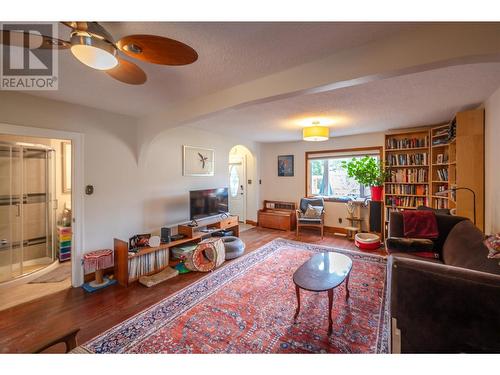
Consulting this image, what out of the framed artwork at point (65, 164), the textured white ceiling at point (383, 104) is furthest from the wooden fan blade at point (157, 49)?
the framed artwork at point (65, 164)

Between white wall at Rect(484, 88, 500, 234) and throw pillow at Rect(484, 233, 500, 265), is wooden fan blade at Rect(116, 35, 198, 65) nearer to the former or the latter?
throw pillow at Rect(484, 233, 500, 265)

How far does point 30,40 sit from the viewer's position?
1103mm

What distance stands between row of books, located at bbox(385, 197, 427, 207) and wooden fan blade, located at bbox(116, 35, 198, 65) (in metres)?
4.53

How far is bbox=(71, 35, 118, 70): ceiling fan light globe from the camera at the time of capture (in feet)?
3.50

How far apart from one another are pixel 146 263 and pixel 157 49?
8.67 feet

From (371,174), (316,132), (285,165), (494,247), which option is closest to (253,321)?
(494,247)

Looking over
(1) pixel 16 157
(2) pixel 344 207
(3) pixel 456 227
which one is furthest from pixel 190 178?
(3) pixel 456 227

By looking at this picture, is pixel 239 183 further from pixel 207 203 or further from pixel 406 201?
pixel 406 201

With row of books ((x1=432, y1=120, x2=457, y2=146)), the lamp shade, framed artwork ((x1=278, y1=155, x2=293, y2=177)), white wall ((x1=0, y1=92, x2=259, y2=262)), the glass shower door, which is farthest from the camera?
framed artwork ((x1=278, y1=155, x2=293, y2=177))

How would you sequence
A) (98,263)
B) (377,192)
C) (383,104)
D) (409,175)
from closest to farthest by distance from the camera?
(98,263) → (383,104) → (409,175) → (377,192)

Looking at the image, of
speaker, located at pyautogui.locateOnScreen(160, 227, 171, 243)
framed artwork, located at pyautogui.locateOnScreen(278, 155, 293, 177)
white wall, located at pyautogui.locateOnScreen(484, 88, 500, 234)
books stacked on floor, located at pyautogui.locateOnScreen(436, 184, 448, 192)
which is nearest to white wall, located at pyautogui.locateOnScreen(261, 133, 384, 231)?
framed artwork, located at pyautogui.locateOnScreen(278, 155, 293, 177)

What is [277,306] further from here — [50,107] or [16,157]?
[16,157]

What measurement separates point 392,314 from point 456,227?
1.85m

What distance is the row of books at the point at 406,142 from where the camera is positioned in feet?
13.0
